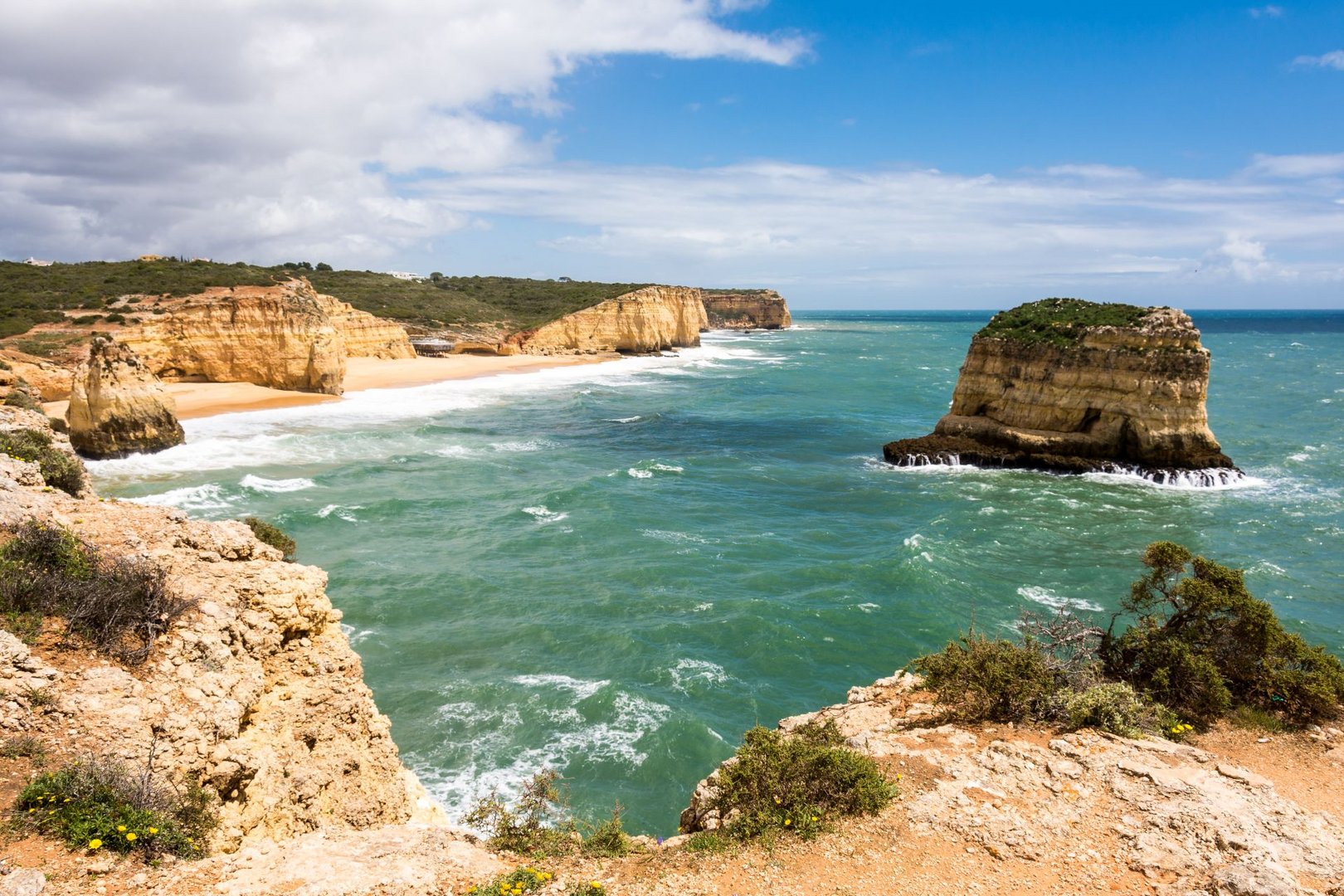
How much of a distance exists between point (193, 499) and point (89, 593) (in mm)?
20241

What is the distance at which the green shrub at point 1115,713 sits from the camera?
29.1 ft

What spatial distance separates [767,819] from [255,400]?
46.9 metres

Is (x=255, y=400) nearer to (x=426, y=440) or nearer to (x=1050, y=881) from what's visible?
(x=426, y=440)

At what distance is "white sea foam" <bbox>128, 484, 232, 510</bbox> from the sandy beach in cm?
1172

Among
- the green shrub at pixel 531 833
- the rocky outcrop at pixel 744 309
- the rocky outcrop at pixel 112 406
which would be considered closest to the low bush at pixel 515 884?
the green shrub at pixel 531 833

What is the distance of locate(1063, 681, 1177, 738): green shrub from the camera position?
8883mm

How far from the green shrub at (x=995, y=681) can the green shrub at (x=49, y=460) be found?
15.4 metres

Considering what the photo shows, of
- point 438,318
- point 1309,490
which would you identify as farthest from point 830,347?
point 1309,490

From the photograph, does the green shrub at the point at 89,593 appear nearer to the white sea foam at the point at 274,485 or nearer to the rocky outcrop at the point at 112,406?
the white sea foam at the point at 274,485

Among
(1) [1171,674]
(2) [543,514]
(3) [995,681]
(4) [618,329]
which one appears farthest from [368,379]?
(1) [1171,674]

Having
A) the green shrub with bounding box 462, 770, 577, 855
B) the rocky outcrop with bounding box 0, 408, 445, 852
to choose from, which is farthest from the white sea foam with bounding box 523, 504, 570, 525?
→ the green shrub with bounding box 462, 770, 577, 855

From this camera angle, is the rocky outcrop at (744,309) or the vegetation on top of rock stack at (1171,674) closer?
the vegetation on top of rock stack at (1171,674)

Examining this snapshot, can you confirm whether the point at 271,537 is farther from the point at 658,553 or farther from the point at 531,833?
the point at 658,553

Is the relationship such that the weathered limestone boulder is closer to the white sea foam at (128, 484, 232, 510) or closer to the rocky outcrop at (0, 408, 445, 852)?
the white sea foam at (128, 484, 232, 510)
